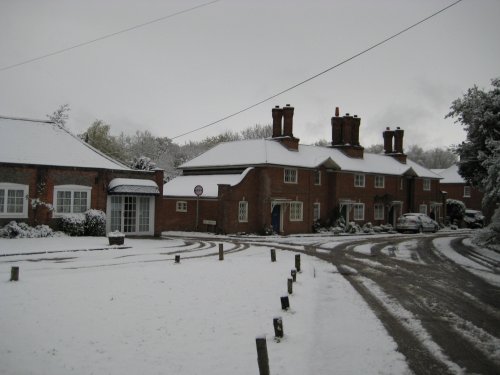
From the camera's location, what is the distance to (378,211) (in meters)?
48.2

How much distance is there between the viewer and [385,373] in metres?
7.62

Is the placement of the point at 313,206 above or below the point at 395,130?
below

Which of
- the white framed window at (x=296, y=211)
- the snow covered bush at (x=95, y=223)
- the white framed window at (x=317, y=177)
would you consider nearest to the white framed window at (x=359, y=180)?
the white framed window at (x=317, y=177)

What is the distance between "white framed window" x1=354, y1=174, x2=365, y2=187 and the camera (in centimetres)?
4550

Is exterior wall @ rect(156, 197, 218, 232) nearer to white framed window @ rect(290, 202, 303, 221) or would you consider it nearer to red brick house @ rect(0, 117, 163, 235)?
red brick house @ rect(0, 117, 163, 235)

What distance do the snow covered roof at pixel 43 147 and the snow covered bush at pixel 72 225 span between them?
307cm

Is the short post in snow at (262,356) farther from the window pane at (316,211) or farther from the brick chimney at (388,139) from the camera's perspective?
the brick chimney at (388,139)

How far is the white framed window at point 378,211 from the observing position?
47.6 m

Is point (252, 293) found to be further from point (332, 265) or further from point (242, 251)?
point (242, 251)

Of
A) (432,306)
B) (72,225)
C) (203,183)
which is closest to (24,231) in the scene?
(72,225)

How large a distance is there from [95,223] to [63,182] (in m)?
2.95

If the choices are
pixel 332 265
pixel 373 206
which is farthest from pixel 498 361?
pixel 373 206

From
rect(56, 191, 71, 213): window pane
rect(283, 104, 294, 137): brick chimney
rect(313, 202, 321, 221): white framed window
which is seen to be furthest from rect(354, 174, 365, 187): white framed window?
rect(56, 191, 71, 213): window pane

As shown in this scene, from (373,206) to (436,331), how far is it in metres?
38.3
